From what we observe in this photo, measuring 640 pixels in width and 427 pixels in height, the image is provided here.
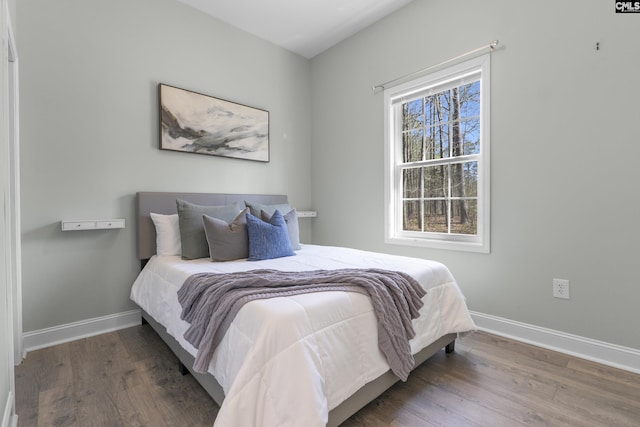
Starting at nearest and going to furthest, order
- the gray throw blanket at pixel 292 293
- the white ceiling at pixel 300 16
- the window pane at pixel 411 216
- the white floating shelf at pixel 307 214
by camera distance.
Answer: the gray throw blanket at pixel 292 293
the white ceiling at pixel 300 16
the window pane at pixel 411 216
the white floating shelf at pixel 307 214

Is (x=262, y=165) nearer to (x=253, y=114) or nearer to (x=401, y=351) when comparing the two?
(x=253, y=114)

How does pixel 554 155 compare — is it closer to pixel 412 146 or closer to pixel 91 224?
pixel 412 146

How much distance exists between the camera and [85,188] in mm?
2383

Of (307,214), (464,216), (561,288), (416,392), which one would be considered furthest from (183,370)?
(561,288)

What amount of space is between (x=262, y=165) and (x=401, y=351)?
8.46 feet

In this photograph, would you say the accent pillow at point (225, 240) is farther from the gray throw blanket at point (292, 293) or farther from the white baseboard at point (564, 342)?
the white baseboard at point (564, 342)

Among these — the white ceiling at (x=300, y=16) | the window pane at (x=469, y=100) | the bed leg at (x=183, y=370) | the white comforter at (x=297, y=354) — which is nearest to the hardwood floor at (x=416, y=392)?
the bed leg at (x=183, y=370)

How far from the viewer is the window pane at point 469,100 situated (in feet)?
8.48

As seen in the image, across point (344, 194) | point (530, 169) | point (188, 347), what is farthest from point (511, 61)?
point (188, 347)

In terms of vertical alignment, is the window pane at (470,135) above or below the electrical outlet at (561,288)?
above

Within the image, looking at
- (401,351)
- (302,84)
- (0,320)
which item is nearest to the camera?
(0,320)

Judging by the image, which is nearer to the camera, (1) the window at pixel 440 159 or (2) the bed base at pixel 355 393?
(2) the bed base at pixel 355 393

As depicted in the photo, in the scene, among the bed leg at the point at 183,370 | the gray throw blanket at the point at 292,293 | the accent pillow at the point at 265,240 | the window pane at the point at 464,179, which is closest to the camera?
the gray throw blanket at the point at 292,293

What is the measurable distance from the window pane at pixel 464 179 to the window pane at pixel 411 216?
1.27 ft
